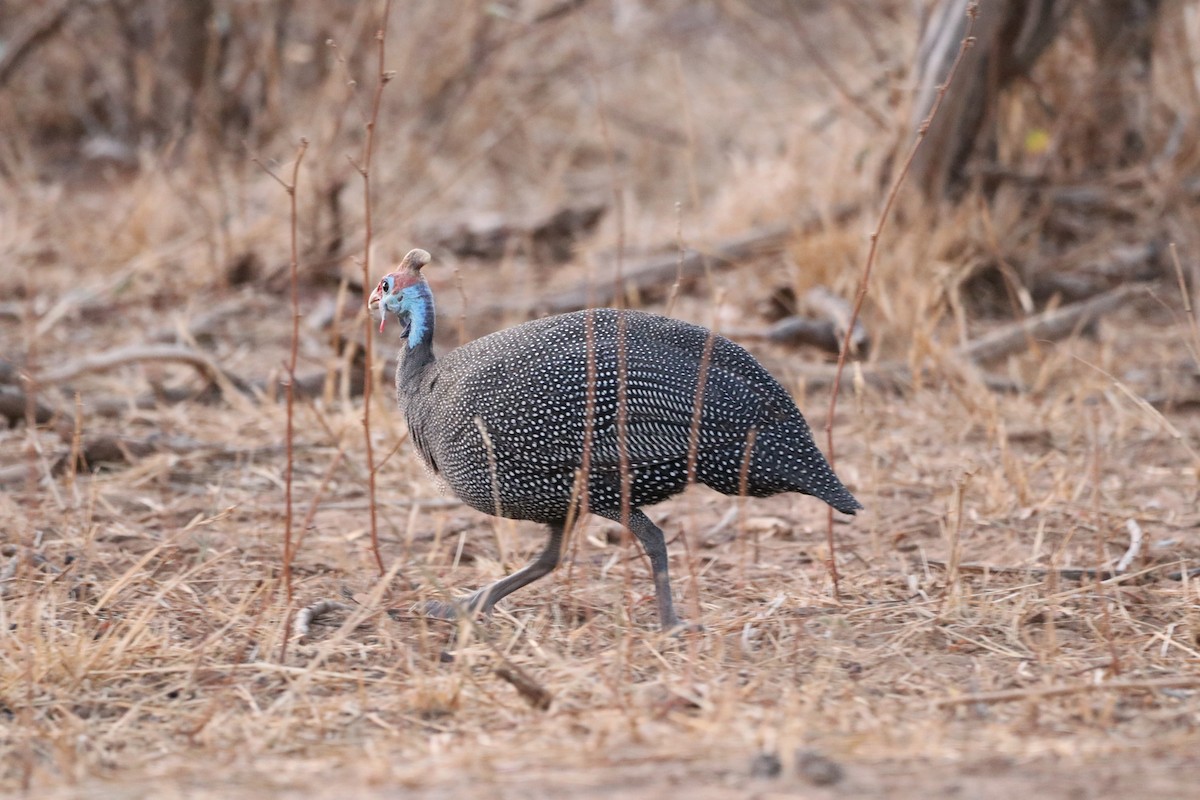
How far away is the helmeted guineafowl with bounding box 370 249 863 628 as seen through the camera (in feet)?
10.4

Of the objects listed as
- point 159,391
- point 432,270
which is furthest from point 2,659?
point 432,270

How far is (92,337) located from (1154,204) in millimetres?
4672

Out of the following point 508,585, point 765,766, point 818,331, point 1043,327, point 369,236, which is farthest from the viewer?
point 1043,327

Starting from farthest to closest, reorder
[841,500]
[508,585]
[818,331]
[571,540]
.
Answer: [818,331] → [571,540] → [508,585] → [841,500]

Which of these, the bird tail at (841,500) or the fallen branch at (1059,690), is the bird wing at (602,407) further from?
the fallen branch at (1059,690)

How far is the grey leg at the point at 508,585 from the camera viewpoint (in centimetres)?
337

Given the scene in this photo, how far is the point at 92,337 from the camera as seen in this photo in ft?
19.1

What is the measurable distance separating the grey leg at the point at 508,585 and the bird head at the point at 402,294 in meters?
0.62

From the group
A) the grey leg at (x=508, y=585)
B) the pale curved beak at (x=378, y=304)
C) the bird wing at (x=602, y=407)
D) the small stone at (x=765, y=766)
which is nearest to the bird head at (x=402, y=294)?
the pale curved beak at (x=378, y=304)

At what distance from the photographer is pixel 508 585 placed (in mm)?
3432

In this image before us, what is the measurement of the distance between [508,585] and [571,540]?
1.18ft

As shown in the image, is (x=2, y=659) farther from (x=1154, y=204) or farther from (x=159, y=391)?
(x=1154, y=204)

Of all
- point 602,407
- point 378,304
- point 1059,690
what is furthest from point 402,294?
point 1059,690

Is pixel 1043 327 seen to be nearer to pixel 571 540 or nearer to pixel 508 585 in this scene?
pixel 571 540
